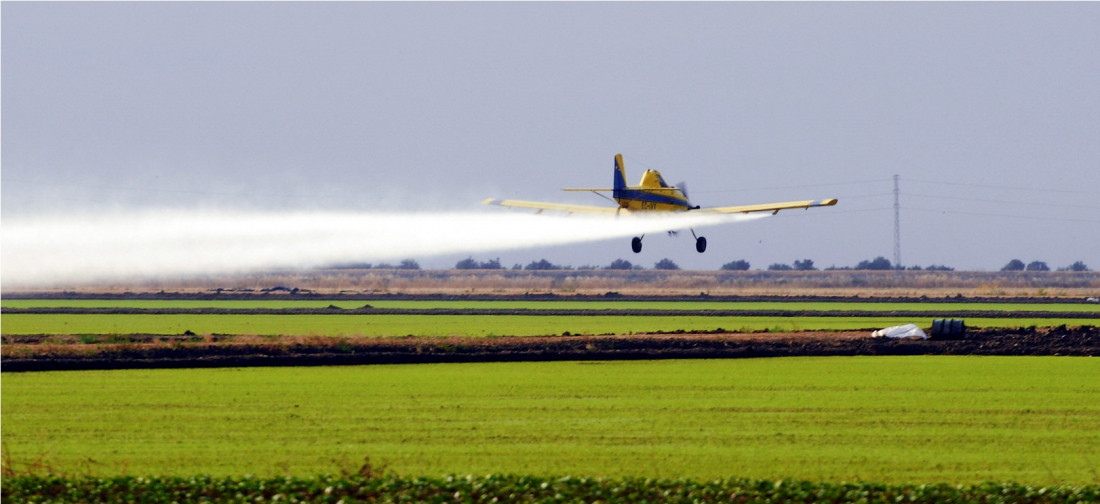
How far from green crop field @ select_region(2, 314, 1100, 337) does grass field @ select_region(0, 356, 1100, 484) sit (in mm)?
15919

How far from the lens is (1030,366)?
139 feet

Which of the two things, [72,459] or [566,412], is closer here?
[72,459]

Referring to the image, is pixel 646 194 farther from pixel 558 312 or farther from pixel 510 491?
pixel 510 491

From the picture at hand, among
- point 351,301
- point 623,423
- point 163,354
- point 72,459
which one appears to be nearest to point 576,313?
point 351,301

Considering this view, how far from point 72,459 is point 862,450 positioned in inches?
574

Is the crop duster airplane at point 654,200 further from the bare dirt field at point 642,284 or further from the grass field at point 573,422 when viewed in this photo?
the bare dirt field at point 642,284

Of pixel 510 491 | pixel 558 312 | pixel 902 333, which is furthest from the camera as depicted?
pixel 558 312

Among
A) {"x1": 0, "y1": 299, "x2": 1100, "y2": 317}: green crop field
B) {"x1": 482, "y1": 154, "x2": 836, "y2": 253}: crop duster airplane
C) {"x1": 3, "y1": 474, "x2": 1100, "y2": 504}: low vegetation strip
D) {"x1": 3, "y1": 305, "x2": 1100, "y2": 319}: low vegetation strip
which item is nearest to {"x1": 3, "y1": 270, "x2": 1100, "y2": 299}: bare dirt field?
{"x1": 0, "y1": 299, "x2": 1100, "y2": 317}: green crop field

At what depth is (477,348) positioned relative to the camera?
1836 inches

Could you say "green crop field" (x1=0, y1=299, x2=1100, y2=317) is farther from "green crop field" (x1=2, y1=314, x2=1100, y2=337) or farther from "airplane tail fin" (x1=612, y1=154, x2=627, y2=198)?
"airplane tail fin" (x1=612, y1=154, x2=627, y2=198)

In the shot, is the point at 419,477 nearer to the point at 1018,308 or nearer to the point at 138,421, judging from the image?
the point at 138,421

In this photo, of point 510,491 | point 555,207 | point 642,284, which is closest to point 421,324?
point 555,207

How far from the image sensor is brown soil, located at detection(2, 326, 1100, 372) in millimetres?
42875

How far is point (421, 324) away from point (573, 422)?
3363 centimetres
